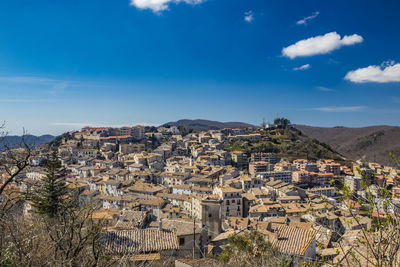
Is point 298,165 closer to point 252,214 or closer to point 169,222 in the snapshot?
point 252,214

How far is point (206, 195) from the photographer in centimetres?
3850

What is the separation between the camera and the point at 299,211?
143 feet

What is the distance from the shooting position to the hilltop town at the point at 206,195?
11.2 meters

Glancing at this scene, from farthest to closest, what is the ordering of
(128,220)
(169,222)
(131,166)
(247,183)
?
(131,166) < (247,183) < (128,220) < (169,222)

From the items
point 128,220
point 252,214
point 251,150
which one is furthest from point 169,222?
point 251,150

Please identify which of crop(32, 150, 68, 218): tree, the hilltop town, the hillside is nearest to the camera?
the hilltop town

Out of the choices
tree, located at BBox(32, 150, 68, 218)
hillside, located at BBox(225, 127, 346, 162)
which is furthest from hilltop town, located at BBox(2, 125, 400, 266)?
hillside, located at BBox(225, 127, 346, 162)

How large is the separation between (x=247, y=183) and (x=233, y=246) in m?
47.1

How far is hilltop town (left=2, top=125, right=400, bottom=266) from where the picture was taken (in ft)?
36.9

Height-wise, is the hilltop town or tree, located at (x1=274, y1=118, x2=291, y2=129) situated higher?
tree, located at (x1=274, y1=118, x2=291, y2=129)

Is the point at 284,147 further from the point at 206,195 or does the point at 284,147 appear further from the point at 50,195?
the point at 50,195

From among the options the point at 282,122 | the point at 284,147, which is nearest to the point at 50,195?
the point at 284,147

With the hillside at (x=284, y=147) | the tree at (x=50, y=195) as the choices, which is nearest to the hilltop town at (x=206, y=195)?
the tree at (x=50, y=195)

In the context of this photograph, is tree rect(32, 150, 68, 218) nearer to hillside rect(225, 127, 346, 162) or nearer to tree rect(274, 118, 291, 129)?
hillside rect(225, 127, 346, 162)
